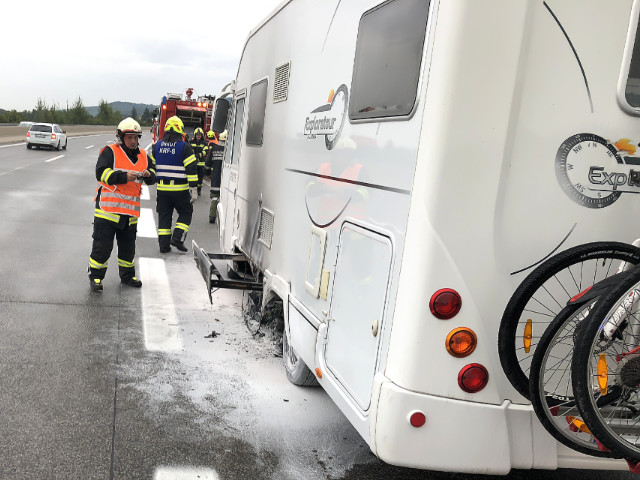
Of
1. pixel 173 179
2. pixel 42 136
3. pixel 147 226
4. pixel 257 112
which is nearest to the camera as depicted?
pixel 257 112

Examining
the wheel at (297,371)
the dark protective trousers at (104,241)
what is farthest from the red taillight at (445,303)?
the dark protective trousers at (104,241)

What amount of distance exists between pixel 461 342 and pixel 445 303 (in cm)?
20

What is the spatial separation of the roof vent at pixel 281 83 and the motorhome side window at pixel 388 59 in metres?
1.65

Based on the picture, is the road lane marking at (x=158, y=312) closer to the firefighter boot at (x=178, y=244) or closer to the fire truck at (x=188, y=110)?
the firefighter boot at (x=178, y=244)

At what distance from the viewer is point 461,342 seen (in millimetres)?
3100

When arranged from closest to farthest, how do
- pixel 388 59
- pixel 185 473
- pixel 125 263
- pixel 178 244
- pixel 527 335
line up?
1. pixel 527 335
2. pixel 388 59
3. pixel 185 473
4. pixel 125 263
5. pixel 178 244

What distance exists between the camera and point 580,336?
269cm

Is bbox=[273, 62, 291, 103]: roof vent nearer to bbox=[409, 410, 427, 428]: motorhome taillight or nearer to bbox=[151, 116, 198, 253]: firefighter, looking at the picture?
bbox=[409, 410, 427, 428]: motorhome taillight

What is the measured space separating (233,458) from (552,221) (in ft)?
7.44

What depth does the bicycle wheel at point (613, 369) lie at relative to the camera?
8.71 feet

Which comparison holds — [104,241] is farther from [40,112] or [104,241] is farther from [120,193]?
[40,112]

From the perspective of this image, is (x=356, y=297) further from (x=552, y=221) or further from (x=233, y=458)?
(x=233, y=458)

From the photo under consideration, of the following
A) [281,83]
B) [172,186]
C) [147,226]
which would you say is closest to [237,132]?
[281,83]

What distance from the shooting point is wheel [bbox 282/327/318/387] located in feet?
16.9
